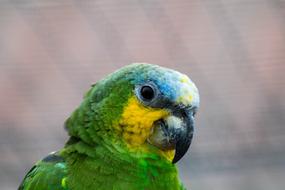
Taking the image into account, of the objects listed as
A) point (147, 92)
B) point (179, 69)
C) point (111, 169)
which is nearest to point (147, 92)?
point (147, 92)

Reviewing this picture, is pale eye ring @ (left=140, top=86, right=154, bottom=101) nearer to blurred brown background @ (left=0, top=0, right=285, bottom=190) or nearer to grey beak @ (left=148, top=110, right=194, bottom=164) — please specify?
grey beak @ (left=148, top=110, right=194, bottom=164)

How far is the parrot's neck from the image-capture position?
1.28 m

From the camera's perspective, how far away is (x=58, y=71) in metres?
2.55

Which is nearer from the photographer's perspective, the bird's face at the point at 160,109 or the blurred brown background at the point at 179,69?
the bird's face at the point at 160,109

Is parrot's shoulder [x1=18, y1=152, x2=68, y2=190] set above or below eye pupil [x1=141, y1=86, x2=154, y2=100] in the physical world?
below

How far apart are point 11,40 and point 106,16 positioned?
45 cm

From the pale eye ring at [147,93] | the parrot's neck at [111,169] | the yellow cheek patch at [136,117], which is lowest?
the parrot's neck at [111,169]

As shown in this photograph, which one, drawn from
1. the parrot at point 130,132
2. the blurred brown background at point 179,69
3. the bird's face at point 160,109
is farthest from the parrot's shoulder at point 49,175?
the blurred brown background at point 179,69

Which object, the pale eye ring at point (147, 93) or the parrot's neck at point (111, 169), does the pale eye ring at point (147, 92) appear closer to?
the pale eye ring at point (147, 93)

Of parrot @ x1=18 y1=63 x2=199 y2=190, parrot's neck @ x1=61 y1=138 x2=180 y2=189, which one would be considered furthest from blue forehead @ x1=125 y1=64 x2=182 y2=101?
parrot's neck @ x1=61 y1=138 x2=180 y2=189

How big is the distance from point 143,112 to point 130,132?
42 mm

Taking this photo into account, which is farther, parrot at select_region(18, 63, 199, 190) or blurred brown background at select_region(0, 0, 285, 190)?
blurred brown background at select_region(0, 0, 285, 190)

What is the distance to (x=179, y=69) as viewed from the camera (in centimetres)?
252

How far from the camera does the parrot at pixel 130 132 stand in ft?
4.12
